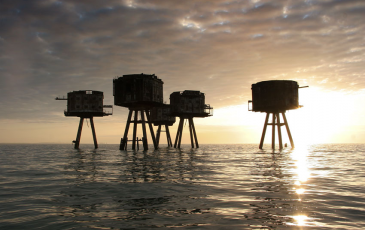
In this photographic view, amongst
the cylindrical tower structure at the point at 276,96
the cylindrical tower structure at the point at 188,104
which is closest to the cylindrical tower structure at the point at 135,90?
the cylindrical tower structure at the point at 188,104

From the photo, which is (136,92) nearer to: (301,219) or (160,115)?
(160,115)

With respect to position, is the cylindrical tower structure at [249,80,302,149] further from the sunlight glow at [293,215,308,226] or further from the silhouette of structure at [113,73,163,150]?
the sunlight glow at [293,215,308,226]

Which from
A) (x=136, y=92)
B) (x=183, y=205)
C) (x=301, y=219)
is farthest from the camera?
(x=136, y=92)

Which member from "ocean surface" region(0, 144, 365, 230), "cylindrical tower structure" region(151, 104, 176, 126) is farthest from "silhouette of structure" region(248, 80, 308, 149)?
"ocean surface" region(0, 144, 365, 230)

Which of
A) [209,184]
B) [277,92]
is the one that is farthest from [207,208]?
[277,92]

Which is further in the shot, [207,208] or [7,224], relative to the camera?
[207,208]

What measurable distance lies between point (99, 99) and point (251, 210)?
165 feet

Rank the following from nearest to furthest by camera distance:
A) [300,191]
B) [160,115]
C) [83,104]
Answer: [300,191]
[83,104]
[160,115]

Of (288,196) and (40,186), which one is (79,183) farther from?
(288,196)

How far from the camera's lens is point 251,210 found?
7336 millimetres

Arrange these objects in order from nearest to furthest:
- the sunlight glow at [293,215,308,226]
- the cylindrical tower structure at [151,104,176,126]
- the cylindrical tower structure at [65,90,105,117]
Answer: the sunlight glow at [293,215,308,226] → the cylindrical tower structure at [65,90,105,117] → the cylindrical tower structure at [151,104,176,126]

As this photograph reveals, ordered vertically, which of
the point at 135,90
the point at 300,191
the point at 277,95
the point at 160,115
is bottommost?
the point at 300,191

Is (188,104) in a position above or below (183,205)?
above

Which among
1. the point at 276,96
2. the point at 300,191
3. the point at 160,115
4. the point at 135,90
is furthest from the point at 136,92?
the point at 300,191
